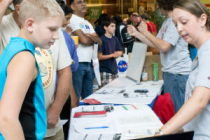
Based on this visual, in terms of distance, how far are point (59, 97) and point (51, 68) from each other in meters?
0.21

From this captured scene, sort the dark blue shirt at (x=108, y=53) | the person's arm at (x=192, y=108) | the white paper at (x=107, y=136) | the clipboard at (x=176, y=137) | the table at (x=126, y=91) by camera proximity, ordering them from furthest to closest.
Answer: the dark blue shirt at (x=108, y=53), the table at (x=126, y=91), the white paper at (x=107, y=136), the person's arm at (x=192, y=108), the clipboard at (x=176, y=137)

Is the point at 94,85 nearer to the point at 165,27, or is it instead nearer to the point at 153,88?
the point at 153,88

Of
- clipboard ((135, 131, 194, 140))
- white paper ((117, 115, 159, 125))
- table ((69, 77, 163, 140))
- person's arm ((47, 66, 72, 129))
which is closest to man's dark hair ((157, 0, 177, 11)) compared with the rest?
table ((69, 77, 163, 140))

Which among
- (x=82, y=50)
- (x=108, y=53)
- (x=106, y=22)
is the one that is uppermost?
(x=106, y=22)

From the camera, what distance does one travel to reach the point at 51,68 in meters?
1.31

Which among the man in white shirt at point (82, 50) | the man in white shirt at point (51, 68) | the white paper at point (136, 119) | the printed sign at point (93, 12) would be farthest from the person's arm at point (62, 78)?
the printed sign at point (93, 12)

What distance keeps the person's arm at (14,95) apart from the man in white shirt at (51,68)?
1.41 feet

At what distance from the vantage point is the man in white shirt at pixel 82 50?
3.03 m

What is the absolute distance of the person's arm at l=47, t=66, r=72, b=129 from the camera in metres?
1.31

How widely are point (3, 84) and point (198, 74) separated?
86 cm

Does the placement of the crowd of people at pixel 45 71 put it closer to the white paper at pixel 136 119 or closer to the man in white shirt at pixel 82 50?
the white paper at pixel 136 119

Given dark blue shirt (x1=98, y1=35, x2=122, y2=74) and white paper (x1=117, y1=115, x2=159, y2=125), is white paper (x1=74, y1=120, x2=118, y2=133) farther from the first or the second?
dark blue shirt (x1=98, y1=35, x2=122, y2=74)

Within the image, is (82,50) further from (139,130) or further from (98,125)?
(139,130)

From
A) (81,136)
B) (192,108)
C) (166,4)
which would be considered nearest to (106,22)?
(166,4)
